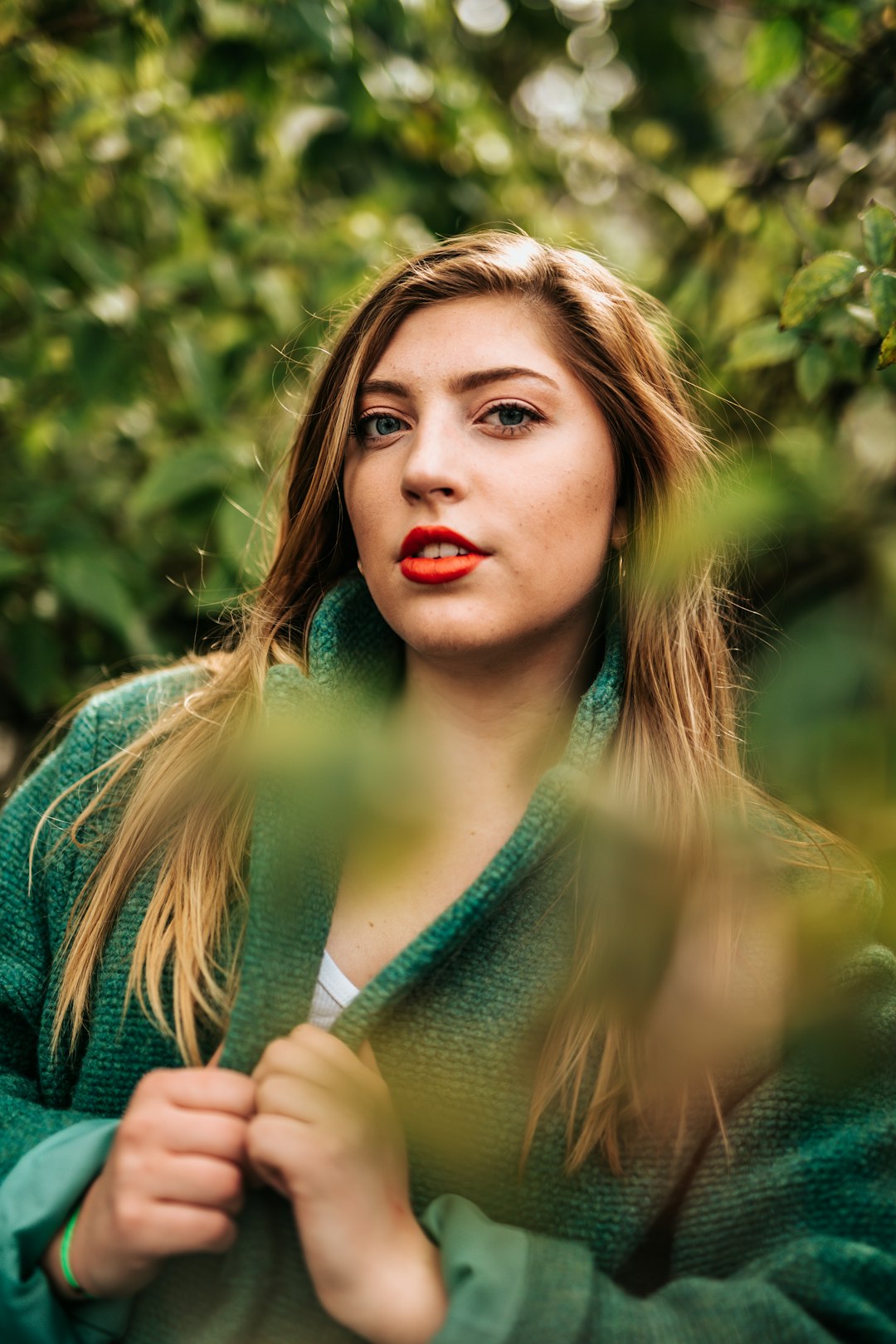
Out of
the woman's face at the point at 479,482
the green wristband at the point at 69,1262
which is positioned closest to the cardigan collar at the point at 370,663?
the woman's face at the point at 479,482

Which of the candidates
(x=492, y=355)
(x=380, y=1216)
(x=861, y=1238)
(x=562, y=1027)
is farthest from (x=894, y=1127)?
(x=492, y=355)

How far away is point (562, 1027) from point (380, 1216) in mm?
300

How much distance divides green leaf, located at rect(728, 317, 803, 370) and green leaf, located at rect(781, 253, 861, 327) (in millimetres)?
162

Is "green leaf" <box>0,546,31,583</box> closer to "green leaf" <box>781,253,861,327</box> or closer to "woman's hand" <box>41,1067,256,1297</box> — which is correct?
"woman's hand" <box>41,1067,256,1297</box>

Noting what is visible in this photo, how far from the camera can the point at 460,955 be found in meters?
1.26

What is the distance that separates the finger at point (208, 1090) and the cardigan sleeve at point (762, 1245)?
24 centimetres

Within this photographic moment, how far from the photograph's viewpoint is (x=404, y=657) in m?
1.60

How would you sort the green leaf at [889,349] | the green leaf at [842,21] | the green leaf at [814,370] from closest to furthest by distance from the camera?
the green leaf at [889,349] < the green leaf at [814,370] < the green leaf at [842,21]

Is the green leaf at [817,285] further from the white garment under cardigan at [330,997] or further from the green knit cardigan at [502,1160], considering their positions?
the white garment under cardigan at [330,997]

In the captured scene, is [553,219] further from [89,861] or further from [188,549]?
[89,861]

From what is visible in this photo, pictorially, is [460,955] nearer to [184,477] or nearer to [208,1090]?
[208,1090]

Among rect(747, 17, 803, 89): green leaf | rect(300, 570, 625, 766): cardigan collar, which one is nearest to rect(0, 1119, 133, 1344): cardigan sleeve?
rect(300, 570, 625, 766): cardigan collar

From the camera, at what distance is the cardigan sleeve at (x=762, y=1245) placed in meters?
1.04

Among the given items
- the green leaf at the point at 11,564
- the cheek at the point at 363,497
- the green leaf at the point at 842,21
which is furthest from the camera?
the green leaf at the point at 11,564
